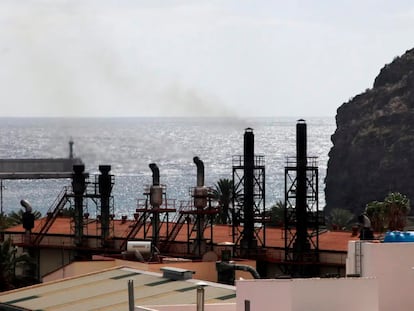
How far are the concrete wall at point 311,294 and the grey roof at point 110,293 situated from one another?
1323 cm

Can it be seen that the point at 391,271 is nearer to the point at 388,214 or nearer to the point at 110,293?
the point at 110,293

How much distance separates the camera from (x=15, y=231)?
108 m

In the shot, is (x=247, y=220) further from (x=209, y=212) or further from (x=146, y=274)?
(x=146, y=274)

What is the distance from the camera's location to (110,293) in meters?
58.1

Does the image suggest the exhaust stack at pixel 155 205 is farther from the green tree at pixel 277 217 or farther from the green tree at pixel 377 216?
the green tree at pixel 277 217

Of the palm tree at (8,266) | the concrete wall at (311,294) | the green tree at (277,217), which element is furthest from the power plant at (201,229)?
the concrete wall at (311,294)

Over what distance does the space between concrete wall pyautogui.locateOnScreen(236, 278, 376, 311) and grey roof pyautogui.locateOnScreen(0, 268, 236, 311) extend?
43.4ft

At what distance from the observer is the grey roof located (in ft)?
177

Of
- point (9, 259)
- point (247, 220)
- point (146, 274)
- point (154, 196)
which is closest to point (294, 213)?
point (247, 220)

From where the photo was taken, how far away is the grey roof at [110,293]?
2127 inches

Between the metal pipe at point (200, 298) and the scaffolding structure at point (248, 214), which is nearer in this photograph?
the metal pipe at point (200, 298)

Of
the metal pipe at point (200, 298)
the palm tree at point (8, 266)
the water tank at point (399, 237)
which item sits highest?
the water tank at point (399, 237)

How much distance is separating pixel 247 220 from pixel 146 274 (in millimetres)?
31315

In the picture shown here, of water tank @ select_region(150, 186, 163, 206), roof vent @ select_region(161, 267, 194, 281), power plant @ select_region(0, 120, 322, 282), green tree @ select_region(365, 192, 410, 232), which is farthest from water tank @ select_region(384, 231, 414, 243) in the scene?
green tree @ select_region(365, 192, 410, 232)
